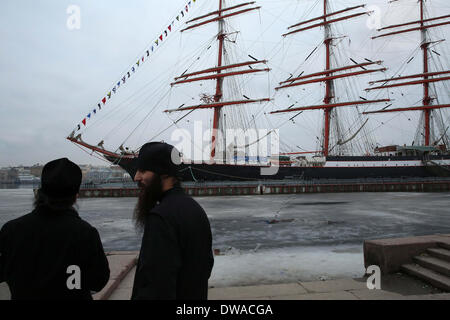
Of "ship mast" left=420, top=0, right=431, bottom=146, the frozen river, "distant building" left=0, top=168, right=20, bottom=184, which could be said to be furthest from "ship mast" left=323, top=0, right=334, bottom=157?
"distant building" left=0, top=168, right=20, bottom=184

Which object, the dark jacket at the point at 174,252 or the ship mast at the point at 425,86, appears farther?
the ship mast at the point at 425,86

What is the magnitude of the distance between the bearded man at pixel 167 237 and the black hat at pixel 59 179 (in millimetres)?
479

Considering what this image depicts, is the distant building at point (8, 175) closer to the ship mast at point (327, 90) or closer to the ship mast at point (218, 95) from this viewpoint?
the ship mast at point (218, 95)

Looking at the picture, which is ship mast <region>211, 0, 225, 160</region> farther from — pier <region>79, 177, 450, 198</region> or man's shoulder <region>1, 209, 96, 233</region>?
man's shoulder <region>1, 209, 96, 233</region>

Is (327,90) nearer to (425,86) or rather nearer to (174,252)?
(425,86)

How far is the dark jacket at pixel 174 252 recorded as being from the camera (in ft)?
4.54

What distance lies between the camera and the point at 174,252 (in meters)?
1.44

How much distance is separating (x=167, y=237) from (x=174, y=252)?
0.27 ft

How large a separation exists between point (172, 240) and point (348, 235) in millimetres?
8188

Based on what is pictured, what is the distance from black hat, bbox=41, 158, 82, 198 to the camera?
180 centimetres

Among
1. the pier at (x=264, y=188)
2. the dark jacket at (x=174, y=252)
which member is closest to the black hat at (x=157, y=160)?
the dark jacket at (x=174, y=252)

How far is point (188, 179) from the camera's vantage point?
36781 millimetres

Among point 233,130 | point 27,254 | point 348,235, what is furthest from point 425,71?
point 27,254
